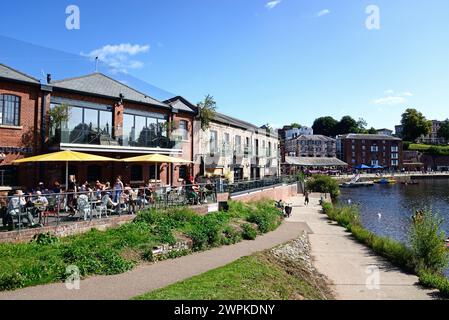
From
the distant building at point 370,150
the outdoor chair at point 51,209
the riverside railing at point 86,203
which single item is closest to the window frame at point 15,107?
the riverside railing at point 86,203

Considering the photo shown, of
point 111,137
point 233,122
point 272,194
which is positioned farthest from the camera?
point 233,122

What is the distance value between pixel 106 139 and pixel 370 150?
108628 millimetres

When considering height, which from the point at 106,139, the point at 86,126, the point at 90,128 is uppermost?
the point at 86,126

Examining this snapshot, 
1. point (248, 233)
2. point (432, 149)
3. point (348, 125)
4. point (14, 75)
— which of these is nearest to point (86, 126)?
point (14, 75)

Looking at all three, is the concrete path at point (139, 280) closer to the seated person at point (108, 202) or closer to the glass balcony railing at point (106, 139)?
the seated person at point (108, 202)

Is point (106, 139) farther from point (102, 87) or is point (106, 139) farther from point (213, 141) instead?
point (213, 141)

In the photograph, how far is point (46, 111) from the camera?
707 inches

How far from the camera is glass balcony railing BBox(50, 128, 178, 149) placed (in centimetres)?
1811

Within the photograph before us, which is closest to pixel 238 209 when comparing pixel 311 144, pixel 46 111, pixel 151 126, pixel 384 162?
pixel 151 126

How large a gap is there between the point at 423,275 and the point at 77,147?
57.1 ft

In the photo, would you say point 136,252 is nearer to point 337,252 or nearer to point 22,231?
point 22,231

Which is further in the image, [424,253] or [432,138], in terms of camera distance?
[432,138]

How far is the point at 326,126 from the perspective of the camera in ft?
452

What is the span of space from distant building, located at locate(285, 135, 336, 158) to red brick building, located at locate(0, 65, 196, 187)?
294 feet
